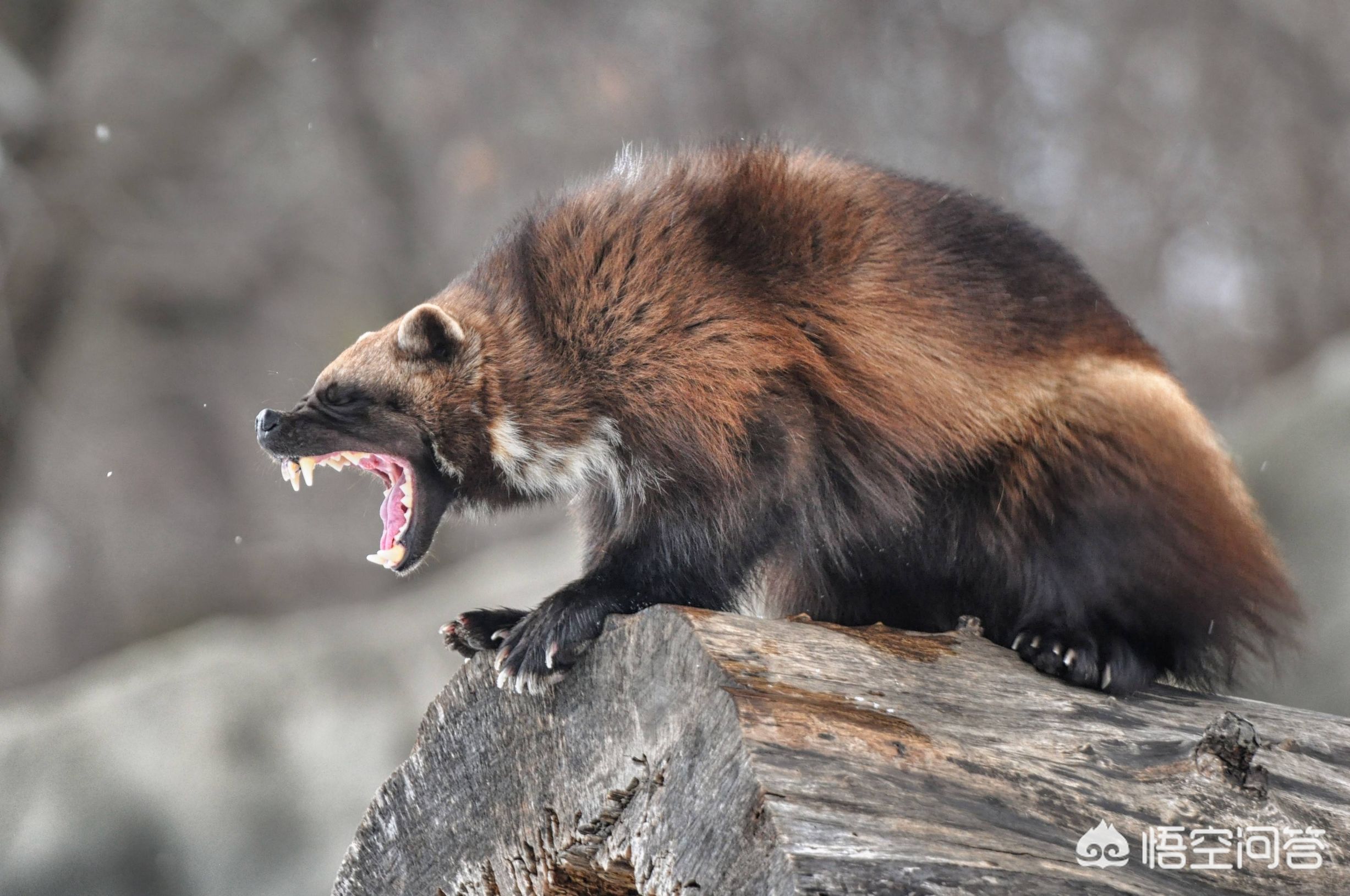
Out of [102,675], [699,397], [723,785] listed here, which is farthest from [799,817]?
[102,675]

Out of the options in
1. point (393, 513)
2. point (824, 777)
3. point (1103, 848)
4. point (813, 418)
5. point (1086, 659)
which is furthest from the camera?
point (393, 513)

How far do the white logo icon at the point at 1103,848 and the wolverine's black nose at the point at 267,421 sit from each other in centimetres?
150

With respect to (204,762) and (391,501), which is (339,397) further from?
(204,762)

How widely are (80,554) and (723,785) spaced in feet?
14.8

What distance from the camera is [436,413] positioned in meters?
2.25

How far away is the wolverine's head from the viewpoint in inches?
87.7

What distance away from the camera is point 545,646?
5.53 feet

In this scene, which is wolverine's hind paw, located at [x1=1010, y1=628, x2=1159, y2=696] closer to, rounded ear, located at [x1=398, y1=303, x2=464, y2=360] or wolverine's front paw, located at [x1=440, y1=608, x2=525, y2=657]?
wolverine's front paw, located at [x1=440, y1=608, x2=525, y2=657]

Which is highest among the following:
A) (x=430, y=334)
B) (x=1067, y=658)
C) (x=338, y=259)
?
(x=338, y=259)

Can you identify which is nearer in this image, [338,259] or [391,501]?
[391,501]

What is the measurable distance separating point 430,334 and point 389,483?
30 cm

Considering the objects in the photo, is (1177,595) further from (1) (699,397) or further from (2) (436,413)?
(2) (436,413)

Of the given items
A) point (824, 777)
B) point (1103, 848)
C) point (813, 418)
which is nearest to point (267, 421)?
point (813, 418)

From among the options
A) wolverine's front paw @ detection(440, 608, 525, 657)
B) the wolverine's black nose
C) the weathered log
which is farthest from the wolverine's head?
the weathered log
